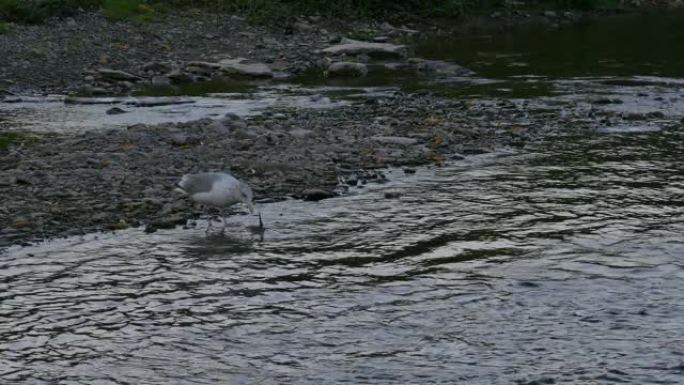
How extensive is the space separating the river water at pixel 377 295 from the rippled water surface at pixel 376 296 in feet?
0.08

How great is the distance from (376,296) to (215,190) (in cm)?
322

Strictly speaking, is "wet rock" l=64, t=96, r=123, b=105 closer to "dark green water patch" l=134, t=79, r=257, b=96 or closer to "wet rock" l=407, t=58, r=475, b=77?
"dark green water patch" l=134, t=79, r=257, b=96

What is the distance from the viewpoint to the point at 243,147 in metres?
18.8

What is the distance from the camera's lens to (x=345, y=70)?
103 ft

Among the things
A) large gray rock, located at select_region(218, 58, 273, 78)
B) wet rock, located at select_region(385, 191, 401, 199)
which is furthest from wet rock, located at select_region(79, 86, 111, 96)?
wet rock, located at select_region(385, 191, 401, 199)

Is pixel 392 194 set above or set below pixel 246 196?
below

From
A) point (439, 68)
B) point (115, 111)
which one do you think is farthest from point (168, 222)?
point (439, 68)

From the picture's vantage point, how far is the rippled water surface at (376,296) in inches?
389

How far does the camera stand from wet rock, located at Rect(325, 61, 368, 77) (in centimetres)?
3112

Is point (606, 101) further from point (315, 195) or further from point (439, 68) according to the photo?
point (315, 195)

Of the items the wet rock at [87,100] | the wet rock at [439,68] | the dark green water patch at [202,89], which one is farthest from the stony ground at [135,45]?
the wet rock at [439,68]

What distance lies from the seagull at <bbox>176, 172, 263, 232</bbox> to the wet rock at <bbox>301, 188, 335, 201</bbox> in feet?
5.30

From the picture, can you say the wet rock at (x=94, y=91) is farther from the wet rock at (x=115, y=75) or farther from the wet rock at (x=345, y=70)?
the wet rock at (x=345, y=70)

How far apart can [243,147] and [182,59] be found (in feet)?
49.5
